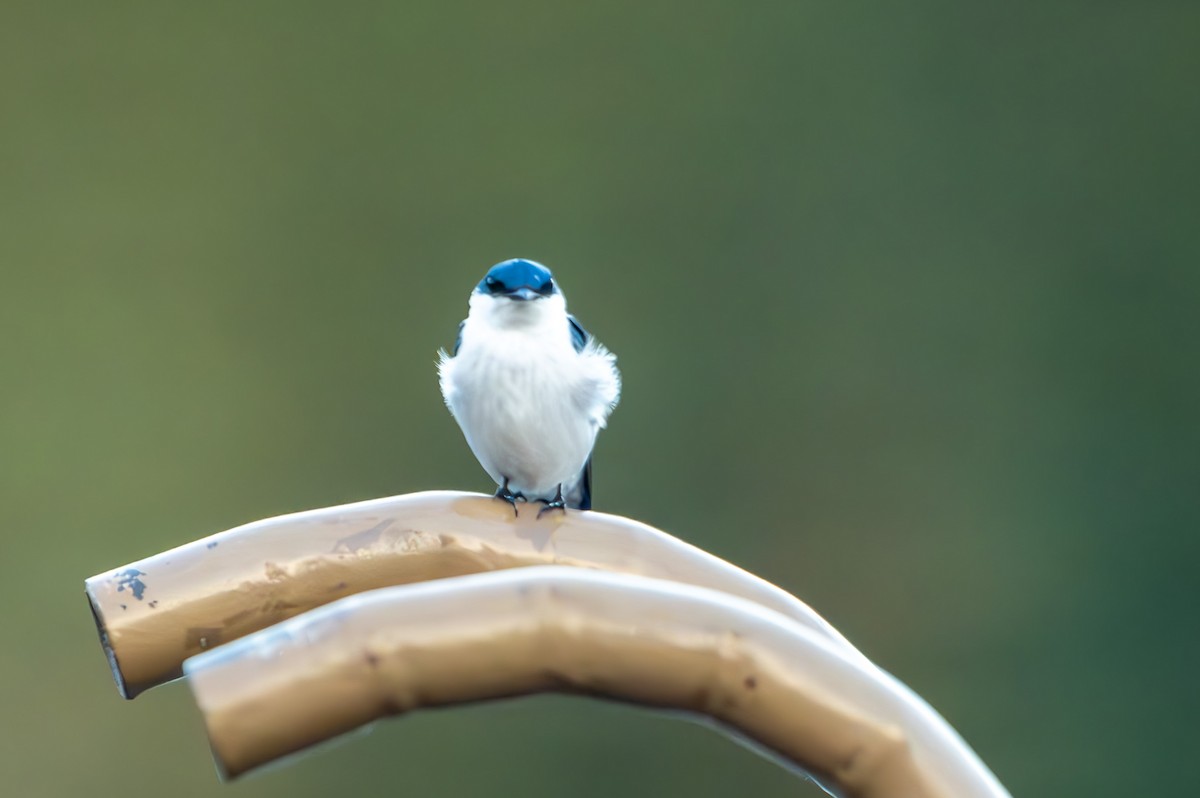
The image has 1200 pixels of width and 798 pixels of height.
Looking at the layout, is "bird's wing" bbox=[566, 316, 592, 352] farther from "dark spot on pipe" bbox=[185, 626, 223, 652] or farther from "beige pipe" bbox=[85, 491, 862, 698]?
"dark spot on pipe" bbox=[185, 626, 223, 652]

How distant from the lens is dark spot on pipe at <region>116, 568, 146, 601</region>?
2.05ft

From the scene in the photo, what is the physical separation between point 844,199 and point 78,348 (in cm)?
184

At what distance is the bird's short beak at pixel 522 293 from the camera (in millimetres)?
1366

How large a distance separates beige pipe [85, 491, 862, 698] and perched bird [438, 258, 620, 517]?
23.2 inches

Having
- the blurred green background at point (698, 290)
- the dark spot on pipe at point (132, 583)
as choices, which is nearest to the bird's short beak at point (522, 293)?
the dark spot on pipe at point (132, 583)

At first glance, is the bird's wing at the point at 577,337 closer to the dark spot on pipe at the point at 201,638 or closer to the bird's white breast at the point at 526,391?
the bird's white breast at the point at 526,391

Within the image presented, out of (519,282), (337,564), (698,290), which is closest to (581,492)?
(519,282)

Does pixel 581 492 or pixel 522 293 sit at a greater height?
pixel 522 293

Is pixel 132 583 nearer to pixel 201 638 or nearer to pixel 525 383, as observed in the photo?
pixel 201 638

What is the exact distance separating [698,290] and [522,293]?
6.44 ft

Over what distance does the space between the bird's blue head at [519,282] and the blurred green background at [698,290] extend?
187cm

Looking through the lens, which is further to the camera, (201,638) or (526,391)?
(526,391)

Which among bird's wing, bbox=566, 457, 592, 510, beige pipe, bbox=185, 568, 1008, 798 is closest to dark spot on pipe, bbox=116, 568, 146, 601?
beige pipe, bbox=185, 568, 1008, 798

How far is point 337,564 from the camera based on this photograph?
0.66 metres
